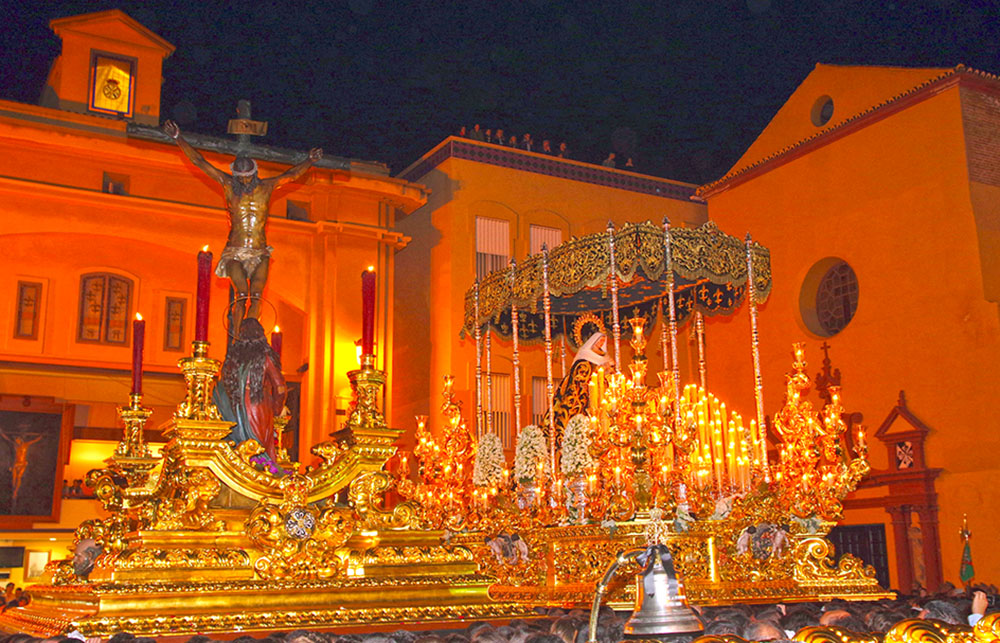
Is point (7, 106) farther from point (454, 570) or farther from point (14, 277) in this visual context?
point (454, 570)

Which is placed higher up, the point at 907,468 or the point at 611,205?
the point at 611,205

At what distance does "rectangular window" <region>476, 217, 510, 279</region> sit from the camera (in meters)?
17.8

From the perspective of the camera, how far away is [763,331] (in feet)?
57.8

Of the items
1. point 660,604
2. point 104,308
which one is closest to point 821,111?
point 104,308

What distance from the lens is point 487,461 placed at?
34.2 feet

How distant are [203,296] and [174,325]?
12.0 meters

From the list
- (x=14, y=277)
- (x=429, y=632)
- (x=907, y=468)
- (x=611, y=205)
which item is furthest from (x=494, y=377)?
(x=429, y=632)

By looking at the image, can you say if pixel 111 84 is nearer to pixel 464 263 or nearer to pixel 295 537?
pixel 464 263

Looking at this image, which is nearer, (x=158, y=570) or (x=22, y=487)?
(x=158, y=570)

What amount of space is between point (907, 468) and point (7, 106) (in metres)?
14.5

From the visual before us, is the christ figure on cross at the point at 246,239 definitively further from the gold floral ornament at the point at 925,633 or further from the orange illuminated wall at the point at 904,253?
the orange illuminated wall at the point at 904,253

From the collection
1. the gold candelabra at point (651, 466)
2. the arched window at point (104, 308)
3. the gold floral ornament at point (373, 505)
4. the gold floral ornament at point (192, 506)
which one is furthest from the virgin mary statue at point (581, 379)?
the arched window at point (104, 308)

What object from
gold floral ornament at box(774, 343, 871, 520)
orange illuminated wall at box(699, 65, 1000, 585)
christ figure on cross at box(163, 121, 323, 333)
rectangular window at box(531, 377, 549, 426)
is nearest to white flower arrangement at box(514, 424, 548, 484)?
gold floral ornament at box(774, 343, 871, 520)

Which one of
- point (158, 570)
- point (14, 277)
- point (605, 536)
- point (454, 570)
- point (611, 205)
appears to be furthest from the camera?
point (611, 205)
